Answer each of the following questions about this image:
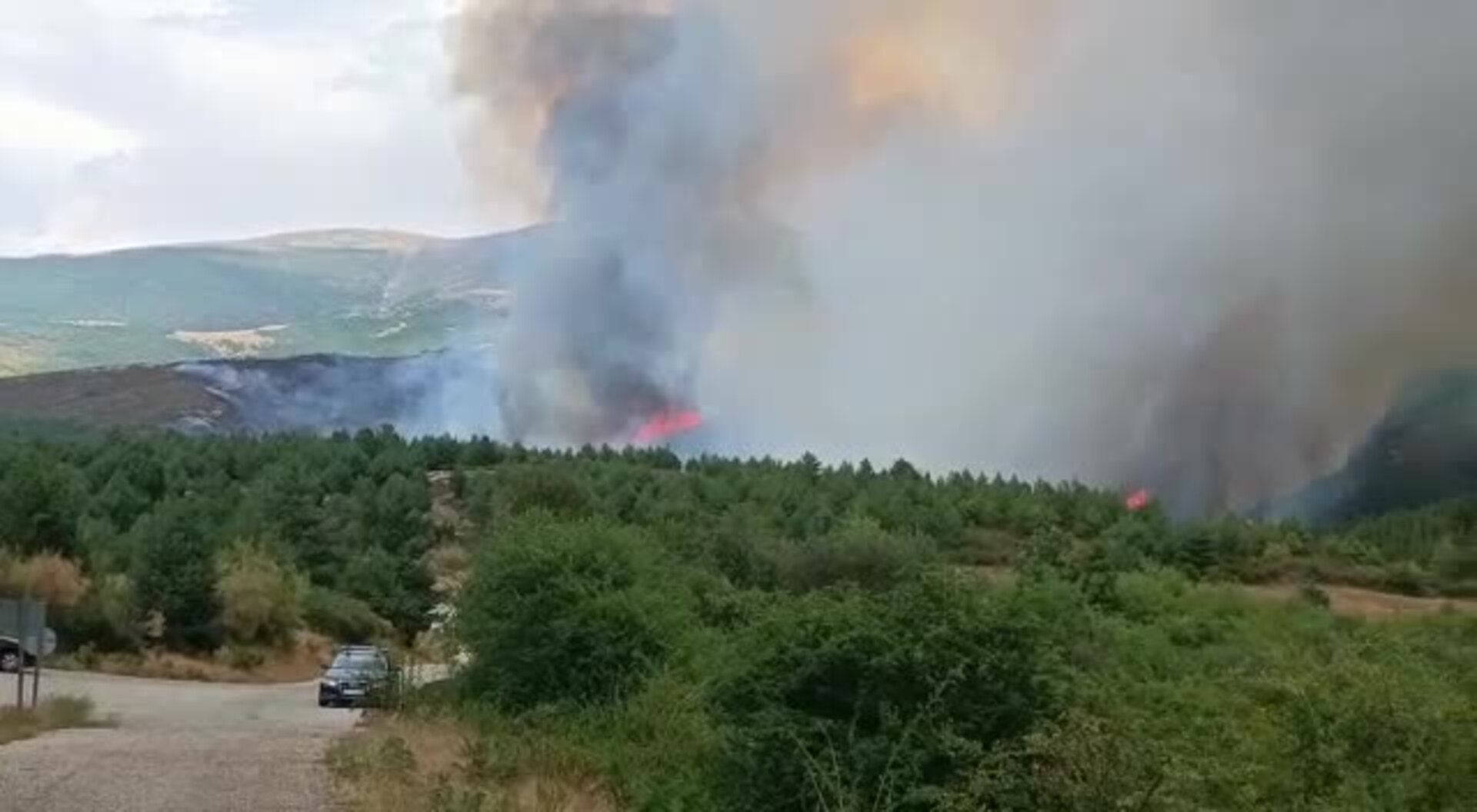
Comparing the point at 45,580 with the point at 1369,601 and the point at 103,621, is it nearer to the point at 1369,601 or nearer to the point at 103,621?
the point at 103,621

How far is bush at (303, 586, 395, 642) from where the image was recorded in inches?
3103

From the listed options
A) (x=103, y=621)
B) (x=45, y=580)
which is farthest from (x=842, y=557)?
(x=45, y=580)

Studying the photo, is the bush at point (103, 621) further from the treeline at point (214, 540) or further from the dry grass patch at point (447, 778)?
the dry grass patch at point (447, 778)

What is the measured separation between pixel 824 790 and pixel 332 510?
82.6 m

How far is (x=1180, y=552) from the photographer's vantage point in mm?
108875

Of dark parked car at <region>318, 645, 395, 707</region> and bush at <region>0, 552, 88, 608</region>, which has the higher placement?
bush at <region>0, 552, 88, 608</region>

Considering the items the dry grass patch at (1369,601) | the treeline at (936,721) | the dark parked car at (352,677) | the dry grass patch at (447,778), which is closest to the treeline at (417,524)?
the dry grass patch at (1369,601)

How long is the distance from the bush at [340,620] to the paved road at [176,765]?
3398cm

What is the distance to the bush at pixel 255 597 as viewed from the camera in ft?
234

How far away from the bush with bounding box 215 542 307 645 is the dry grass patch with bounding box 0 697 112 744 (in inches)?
1206

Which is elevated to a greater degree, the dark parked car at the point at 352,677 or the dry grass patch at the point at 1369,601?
the dry grass patch at the point at 1369,601

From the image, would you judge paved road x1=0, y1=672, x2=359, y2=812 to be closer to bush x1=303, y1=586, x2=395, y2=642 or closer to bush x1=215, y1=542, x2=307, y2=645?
bush x1=215, y1=542, x2=307, y2=645

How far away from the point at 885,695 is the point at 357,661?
34.4 meters

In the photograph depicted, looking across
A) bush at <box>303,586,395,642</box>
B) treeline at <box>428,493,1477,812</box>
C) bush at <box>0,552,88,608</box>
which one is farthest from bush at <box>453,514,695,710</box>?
bush at <box>303,586,395,642</box>
